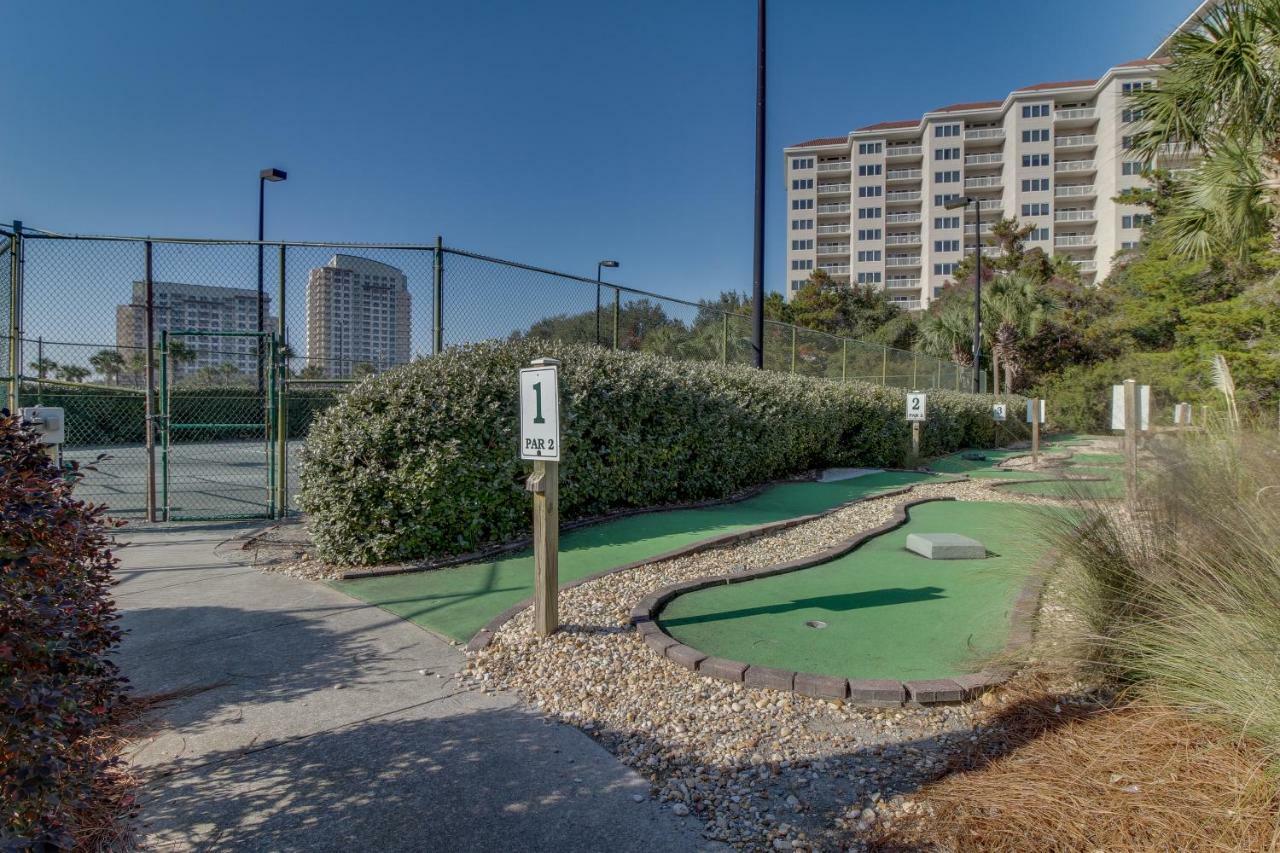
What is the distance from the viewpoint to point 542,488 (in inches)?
165

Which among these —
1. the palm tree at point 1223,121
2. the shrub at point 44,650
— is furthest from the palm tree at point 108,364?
the palm tree at point 1223,121

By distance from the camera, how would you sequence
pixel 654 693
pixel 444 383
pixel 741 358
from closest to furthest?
1. pixel 654 693
2. pixel 444 383
3. pixel 741 358

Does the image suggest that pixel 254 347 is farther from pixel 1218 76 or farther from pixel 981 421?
pixel 981 421

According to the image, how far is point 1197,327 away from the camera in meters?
20.6

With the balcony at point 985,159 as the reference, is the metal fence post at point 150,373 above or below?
below

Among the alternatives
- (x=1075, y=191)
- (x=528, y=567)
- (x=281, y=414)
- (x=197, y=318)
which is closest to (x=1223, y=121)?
(x=528, y=567)

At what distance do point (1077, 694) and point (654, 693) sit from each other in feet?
6.64

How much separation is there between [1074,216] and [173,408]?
7468cm

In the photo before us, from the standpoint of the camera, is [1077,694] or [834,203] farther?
[834,203]

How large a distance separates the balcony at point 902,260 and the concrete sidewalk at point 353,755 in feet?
245

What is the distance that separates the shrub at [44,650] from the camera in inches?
60.2

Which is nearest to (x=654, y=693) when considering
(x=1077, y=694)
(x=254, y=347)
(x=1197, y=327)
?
(x=1077, y=694)

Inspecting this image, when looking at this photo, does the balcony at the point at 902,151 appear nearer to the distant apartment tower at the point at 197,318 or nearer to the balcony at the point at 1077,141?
the balcony at the point at 1077,141

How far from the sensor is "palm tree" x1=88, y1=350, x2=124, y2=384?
9797mm
